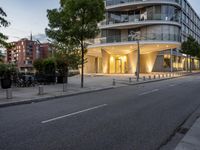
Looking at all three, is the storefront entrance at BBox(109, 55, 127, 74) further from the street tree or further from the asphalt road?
the asphalt road

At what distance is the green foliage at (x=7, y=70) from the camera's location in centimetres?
1886

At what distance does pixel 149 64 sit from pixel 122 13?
39.0 feet

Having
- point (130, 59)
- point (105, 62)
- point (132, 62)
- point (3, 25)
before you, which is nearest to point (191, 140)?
point (3, 25)

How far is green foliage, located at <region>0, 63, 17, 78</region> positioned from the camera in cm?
1886

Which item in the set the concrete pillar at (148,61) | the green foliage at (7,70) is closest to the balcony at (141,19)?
the concrete pillar at (148,61)

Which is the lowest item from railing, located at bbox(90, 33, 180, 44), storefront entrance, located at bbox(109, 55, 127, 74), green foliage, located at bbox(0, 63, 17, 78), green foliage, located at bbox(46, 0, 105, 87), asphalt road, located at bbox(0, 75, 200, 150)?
asphalt road, located at bbox(0, 75, 200, 150)

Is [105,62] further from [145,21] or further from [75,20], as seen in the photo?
[75,20]

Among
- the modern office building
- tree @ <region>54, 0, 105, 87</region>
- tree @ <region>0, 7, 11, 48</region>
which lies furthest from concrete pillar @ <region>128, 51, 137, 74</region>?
tree @ <region>0, 7, 11, 48</region>

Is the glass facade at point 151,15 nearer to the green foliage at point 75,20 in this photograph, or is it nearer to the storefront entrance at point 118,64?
the storefront entrance at point 118,64

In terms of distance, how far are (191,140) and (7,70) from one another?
1738 centimetres

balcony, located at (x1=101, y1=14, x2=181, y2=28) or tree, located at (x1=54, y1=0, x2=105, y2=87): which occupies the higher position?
balcony, located at (x1=101, y1=14, x2=181, y2=28)

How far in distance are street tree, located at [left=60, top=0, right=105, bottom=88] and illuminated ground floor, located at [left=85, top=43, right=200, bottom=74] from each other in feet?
71.7

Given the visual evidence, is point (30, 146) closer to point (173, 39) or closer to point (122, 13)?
point (173, 39)

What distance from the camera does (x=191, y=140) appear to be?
215 inches
